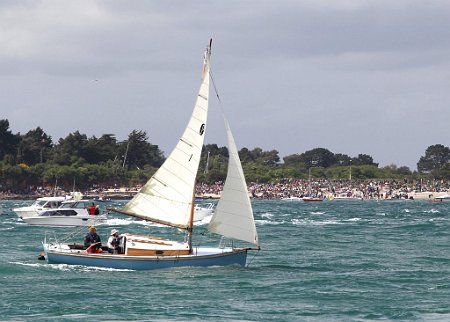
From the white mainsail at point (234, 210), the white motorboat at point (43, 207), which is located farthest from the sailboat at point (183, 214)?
the white motorboat at point (43, 207)

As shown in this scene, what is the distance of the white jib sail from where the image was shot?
145ft

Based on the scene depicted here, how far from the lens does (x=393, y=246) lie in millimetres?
61969

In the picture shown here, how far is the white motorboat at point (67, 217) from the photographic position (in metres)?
84.6

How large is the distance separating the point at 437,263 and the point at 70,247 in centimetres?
1646

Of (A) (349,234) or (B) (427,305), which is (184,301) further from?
(A) (349,234)

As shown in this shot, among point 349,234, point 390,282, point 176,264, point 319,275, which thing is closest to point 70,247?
point 176,264

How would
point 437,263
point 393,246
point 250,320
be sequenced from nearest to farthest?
point 250,320 → point 437,263 → point 393,246

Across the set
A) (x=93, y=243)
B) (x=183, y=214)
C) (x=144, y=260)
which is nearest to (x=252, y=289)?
(x=144, y=260)

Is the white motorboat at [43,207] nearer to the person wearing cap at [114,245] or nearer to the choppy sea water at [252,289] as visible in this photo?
the choppy sea water at [252,289]

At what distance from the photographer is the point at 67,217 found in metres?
84.6

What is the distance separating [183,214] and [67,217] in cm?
4150

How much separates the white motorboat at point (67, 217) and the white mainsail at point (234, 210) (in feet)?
136

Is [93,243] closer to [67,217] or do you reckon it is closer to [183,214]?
[183,214]

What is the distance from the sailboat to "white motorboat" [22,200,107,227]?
129 ft
